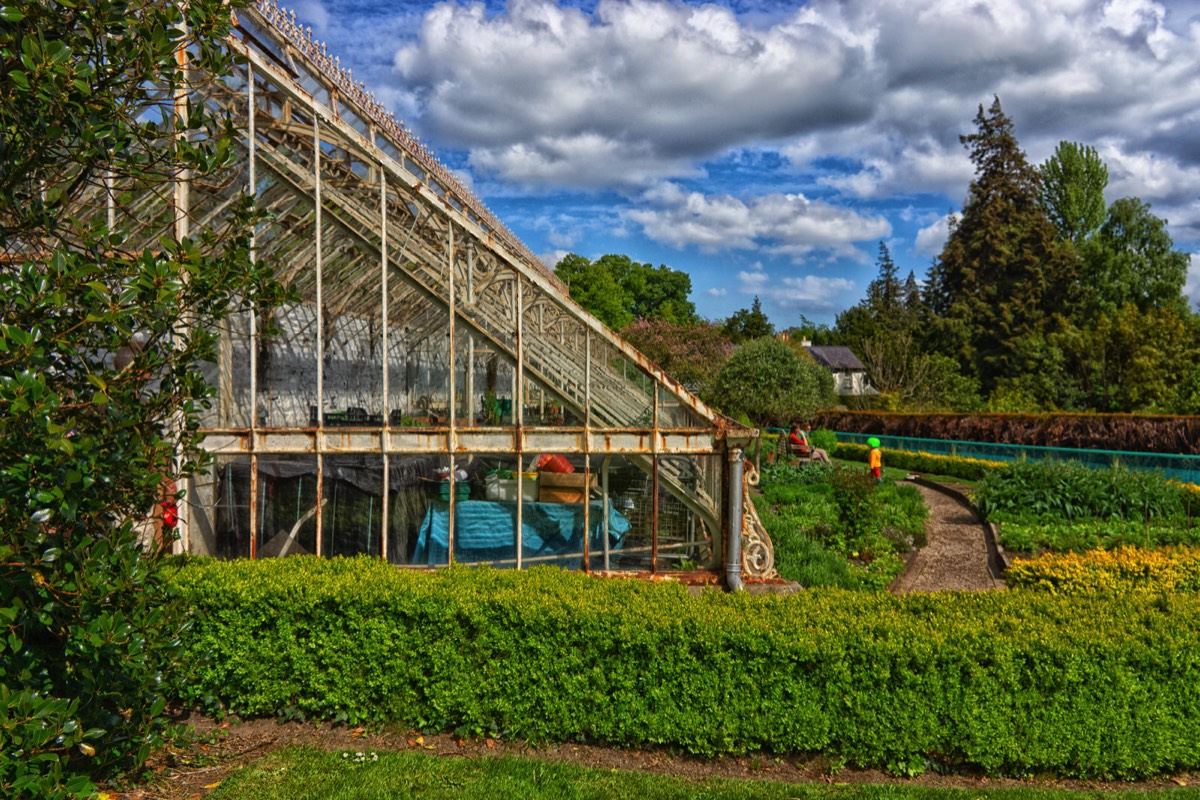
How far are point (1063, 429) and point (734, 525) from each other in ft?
76.2

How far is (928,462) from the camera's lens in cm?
2577

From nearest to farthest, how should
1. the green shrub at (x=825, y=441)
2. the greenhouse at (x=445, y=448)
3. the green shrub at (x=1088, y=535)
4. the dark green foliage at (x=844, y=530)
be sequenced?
1. the greenhouse at (x=445, y=448)
2. the dark green foliage at (x=844, y=530)
3. the green shrub at (x=1088, y=535)
4. the green shrub at (x=825, y=441)

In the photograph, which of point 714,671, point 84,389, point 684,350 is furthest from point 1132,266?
point 84,389

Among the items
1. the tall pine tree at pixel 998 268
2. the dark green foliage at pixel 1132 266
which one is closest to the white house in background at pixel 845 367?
the tall pine tree at pixel 998 268

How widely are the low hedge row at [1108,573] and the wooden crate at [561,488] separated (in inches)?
198

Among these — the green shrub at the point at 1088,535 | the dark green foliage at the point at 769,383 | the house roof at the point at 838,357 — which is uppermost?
the house roof at the point at 838,357

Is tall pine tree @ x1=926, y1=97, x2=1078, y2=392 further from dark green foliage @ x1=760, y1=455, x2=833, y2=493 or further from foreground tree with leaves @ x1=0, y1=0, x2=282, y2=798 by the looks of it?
foreground tree with leaves @ x1=0, y1=0, x2=282, y2=798

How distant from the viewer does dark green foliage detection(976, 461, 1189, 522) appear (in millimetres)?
14430

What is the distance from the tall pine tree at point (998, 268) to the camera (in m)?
47.6

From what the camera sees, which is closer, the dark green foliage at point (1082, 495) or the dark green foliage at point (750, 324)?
the dark green foliage at point (1082, 495)

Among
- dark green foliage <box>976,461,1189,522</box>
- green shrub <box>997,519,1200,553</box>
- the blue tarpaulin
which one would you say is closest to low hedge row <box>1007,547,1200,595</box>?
green shrub <box>997,519,1200,553</box>

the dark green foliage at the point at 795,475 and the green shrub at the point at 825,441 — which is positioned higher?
the green shrub at the point at 825,441

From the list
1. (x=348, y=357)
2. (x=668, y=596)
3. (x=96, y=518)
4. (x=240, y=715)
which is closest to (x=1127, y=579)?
(x=668, y=596)

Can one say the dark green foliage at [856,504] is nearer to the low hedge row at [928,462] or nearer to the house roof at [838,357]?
the low hedge row at [928,462]
